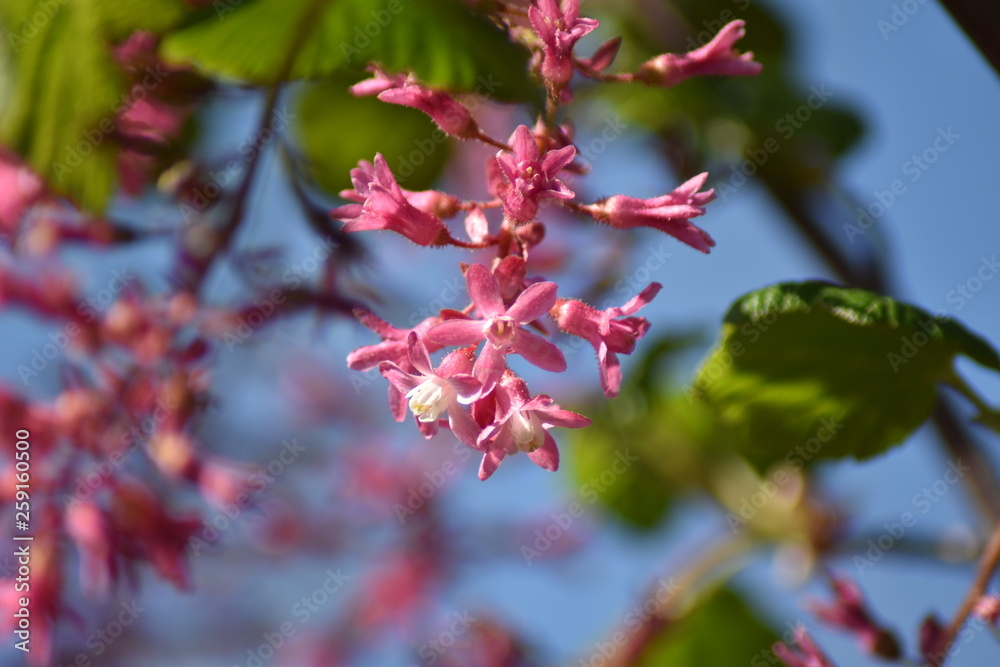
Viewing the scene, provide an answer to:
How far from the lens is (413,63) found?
3.49ft

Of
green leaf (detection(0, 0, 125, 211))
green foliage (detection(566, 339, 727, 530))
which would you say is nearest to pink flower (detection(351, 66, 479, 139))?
green leaf (detection(0, 0, 125, 211))

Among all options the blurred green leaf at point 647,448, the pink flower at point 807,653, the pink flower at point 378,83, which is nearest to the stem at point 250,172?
the pink flower at point 378,83

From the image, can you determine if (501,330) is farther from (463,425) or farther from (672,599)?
(672,599)

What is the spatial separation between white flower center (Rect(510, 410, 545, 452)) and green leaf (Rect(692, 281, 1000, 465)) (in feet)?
0.95

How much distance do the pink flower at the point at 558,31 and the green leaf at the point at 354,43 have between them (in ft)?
0.49

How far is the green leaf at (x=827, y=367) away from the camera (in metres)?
1.01

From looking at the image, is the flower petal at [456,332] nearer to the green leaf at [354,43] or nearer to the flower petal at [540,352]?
the flower petal at [540,352]

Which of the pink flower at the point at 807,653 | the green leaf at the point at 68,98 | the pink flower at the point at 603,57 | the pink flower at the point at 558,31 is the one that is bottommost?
the green leaf at the point at 68,98

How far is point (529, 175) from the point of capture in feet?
2.82

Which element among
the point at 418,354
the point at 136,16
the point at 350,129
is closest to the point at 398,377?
the point at 418,354

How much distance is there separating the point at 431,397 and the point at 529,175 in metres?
0.24

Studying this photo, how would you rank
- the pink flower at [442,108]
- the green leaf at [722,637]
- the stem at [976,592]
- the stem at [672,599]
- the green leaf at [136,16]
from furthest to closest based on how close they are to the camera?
the green leaf at [722,637] → the stem at [672,599] → the green leaf at [136,16] → the stem at [976,592] → the pink flower at [442,108]

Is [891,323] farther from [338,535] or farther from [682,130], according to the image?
[338,535]

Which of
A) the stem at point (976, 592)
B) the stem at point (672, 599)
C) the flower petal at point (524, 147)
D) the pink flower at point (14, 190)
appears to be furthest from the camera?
the stem at point (672, 599)
